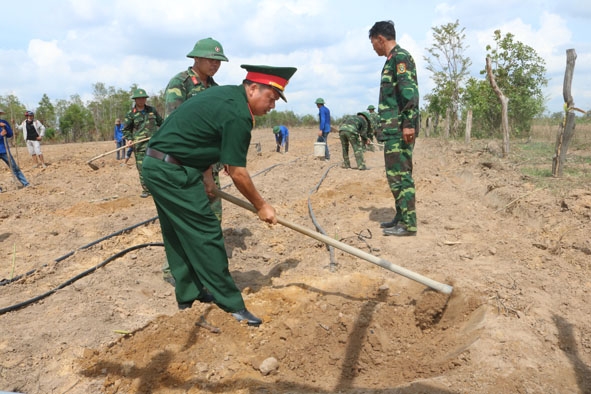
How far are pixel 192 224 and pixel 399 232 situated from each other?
254 centimetres

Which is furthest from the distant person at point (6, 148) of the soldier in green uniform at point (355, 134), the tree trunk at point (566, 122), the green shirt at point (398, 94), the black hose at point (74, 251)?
the tree trunk at point (566, 122)

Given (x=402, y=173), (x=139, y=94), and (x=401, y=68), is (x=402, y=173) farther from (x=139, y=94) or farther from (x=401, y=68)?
(x=139, y=94)

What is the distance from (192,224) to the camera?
9.20 feet

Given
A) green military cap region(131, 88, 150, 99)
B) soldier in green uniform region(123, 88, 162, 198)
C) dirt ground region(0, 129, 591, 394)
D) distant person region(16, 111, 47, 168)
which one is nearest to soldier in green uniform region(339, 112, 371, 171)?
dirt ground region(0, 129, 591, 394)

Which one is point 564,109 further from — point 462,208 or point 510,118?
point 510,118

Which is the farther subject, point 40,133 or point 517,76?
point 517,76

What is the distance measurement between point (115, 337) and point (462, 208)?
4639 millimetres

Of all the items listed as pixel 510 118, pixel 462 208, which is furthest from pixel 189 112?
pixel 510 118

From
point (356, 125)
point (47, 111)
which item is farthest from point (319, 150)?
point (47, 111)

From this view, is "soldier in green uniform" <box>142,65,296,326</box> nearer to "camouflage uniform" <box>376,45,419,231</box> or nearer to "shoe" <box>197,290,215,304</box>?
"shoe" <box>197,290,215,304</box>

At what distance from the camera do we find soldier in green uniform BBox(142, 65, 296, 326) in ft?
8.43

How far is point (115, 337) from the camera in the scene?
2953mm

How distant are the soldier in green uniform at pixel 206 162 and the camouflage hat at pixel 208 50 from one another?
1295 millimetres

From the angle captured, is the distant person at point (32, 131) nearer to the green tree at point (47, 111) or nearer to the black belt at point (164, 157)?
the black belt at point (164, 157)
